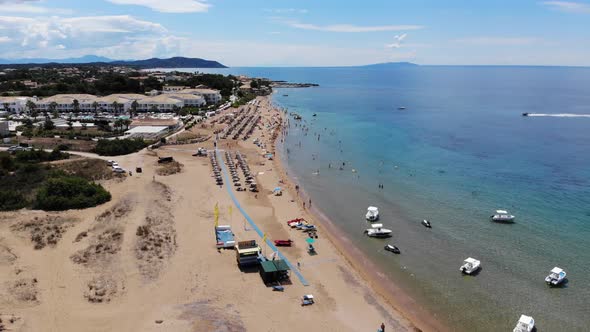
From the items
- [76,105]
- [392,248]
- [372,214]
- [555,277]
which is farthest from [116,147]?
[555,277]

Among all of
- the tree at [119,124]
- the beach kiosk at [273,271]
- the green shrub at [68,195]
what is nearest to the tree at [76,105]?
the tree at [119,124]

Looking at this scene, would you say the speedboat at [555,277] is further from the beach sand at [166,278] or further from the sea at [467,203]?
the beach sand at [166,278]

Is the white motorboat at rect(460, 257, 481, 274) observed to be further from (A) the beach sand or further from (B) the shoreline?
(A) the beach sand

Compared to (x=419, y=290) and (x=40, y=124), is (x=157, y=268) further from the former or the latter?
(x=40, y=124)

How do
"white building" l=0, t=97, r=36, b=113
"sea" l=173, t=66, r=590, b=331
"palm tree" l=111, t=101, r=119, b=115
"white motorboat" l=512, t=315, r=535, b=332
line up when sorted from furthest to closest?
"white building" l=0, t=97, r=36, b=113 < "palm tree" l=111, t=101, r=119, b=115 < "sea" l=173, t=66, r=590, b=331 < "white motorboat" l=512, t=315, r=535, b=332

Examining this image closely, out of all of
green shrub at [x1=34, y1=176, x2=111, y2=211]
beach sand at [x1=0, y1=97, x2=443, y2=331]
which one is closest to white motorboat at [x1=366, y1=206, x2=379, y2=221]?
beach sand at [x1=0, y1=97, x2=443, y2=331]

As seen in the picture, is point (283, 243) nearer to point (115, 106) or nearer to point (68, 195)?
point (68, 195)

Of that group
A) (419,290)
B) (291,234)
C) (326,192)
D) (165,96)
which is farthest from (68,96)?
(419,290)
